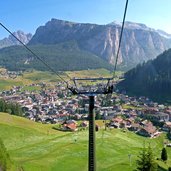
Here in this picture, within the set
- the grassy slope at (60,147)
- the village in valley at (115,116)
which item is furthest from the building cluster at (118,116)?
the grassy slope at (60,147)

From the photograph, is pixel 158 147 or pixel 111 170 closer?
pixel 111 170

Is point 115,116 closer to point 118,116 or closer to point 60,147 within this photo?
point 118,116

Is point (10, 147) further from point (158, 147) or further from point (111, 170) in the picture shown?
point (158, 147)

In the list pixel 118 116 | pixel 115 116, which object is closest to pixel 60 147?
pixel 115 116

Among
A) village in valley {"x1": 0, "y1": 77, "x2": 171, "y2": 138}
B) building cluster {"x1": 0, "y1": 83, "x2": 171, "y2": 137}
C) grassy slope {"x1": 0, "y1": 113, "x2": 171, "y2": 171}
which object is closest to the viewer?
grassy slope {"x1": 0, "y1": 113, "x2": 171, "y2": 171}

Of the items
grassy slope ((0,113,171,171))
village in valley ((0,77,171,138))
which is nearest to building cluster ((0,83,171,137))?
village in valley ((0,77,171,138))

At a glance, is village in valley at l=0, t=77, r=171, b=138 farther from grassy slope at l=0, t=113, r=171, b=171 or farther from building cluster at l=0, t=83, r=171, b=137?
grassy slope at l=0, t=113, r=171, b=171

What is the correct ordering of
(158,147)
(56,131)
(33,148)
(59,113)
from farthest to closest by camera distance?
(59,113) < (56,131) < (158,147) < (33,148)

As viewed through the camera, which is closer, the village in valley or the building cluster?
the village in valley

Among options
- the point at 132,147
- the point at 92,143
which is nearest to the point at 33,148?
the point at 132,147
